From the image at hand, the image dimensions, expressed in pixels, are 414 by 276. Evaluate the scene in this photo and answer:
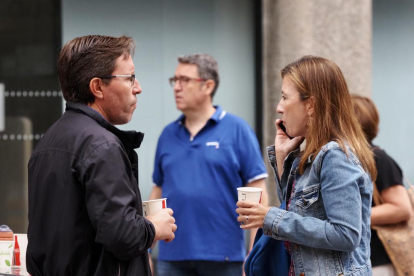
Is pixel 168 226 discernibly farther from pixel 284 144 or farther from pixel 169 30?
pixel 169 30

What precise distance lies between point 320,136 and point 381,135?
379 cm

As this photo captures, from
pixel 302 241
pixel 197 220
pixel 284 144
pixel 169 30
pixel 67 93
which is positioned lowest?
pixel 197 220

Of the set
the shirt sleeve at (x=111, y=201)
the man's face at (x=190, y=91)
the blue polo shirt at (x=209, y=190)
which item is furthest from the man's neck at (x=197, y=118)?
the shirt sleeve at (x=111, y=201)

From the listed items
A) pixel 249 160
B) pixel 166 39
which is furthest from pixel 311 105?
pixel 166 39

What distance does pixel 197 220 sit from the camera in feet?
15.1

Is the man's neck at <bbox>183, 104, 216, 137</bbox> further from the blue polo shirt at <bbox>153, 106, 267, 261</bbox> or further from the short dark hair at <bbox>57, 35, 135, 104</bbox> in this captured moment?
the short dark hair at <bbox>57, 35, 135, 104</bbox>

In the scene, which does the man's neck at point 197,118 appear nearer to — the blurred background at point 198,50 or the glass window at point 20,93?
the blurred background at point 198,50

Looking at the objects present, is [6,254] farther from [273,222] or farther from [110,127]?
[273,222]

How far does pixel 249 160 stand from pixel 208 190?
366 mm

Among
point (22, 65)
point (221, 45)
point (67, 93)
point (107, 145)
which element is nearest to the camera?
point (107, 145)

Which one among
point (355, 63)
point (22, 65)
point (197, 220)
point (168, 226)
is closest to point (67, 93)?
point (168, 226)

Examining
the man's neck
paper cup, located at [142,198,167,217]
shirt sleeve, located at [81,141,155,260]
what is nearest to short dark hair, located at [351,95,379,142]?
the man's neck

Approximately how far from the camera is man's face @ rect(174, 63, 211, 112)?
16.1 feet

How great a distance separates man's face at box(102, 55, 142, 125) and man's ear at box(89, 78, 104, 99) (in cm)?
2
